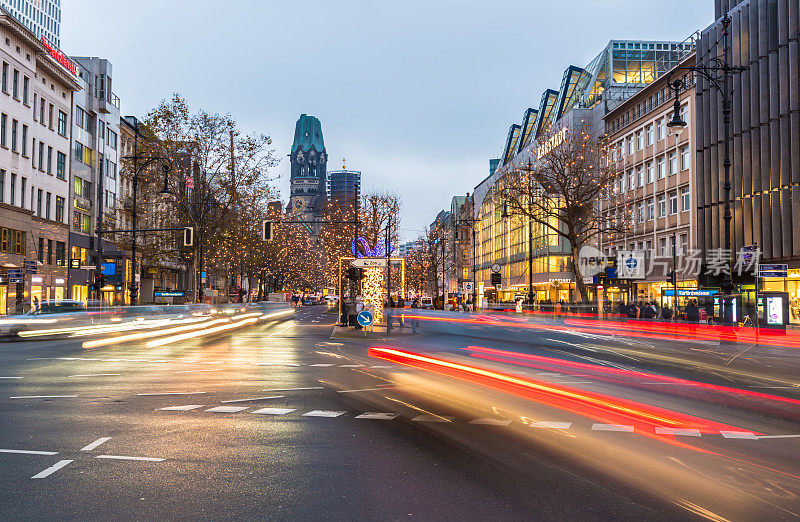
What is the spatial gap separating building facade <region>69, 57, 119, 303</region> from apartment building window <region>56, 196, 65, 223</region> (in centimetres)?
151

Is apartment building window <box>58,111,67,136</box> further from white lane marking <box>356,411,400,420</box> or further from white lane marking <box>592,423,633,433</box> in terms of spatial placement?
white lane marking <box>592,423,633,433</box>

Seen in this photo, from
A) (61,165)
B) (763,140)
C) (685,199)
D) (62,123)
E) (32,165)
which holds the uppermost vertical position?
(62,123)

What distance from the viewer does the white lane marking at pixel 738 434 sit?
336 inches

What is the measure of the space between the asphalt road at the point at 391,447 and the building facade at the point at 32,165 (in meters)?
37.7

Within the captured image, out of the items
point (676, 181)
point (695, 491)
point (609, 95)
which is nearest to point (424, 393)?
point (695, 491)

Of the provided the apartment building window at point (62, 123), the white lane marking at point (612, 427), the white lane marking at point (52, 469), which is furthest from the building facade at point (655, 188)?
the white lane marking at point (52, 469)

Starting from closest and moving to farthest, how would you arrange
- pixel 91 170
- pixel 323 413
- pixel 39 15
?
pixel 323 413 < pixel 91 170 < pixel 39 15

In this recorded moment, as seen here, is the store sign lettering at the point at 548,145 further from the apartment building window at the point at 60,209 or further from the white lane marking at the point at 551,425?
the apartment building window at the point at 60,209

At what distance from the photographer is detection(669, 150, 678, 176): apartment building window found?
2395 inches

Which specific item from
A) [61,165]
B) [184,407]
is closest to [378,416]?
[184,407]

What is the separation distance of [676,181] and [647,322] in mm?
28694

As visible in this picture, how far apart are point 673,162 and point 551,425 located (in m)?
57.6

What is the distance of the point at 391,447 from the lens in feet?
26.2

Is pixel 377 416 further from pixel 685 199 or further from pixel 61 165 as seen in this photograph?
pixel 61 165
